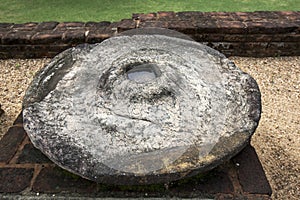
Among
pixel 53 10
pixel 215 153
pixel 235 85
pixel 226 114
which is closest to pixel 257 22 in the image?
pixel 235 85

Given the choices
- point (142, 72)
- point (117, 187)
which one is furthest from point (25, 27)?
point (117, 187)

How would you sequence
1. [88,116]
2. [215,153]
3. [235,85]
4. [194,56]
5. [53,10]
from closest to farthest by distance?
[215,153], [88,116], [235,85], [194,56], [53,10]

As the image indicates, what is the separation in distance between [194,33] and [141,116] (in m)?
1.86

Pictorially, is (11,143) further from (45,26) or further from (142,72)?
(45,26)

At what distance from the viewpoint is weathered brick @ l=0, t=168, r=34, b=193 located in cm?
135

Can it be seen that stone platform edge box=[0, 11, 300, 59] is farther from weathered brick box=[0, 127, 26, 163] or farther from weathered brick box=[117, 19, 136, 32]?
weathered brick box=[0, 127, 26, 163]

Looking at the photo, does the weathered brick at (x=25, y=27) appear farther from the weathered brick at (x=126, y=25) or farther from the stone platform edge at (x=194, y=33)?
the weathered brick at (x=126, y=25)

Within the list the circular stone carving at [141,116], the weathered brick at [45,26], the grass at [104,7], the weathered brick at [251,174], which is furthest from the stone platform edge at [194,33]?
the weathered brick at [251,174]

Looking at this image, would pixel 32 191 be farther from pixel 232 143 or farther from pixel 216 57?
pixel 216 57

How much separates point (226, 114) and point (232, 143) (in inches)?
6.1

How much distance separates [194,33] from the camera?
300 centimetres

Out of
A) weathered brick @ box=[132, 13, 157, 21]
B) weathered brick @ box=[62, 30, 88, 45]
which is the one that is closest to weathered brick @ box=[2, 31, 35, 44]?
weathered brick @ box=[62, 30, 88, 45]

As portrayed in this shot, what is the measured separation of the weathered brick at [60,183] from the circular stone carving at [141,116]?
0.16 meters

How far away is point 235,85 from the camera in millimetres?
1551
